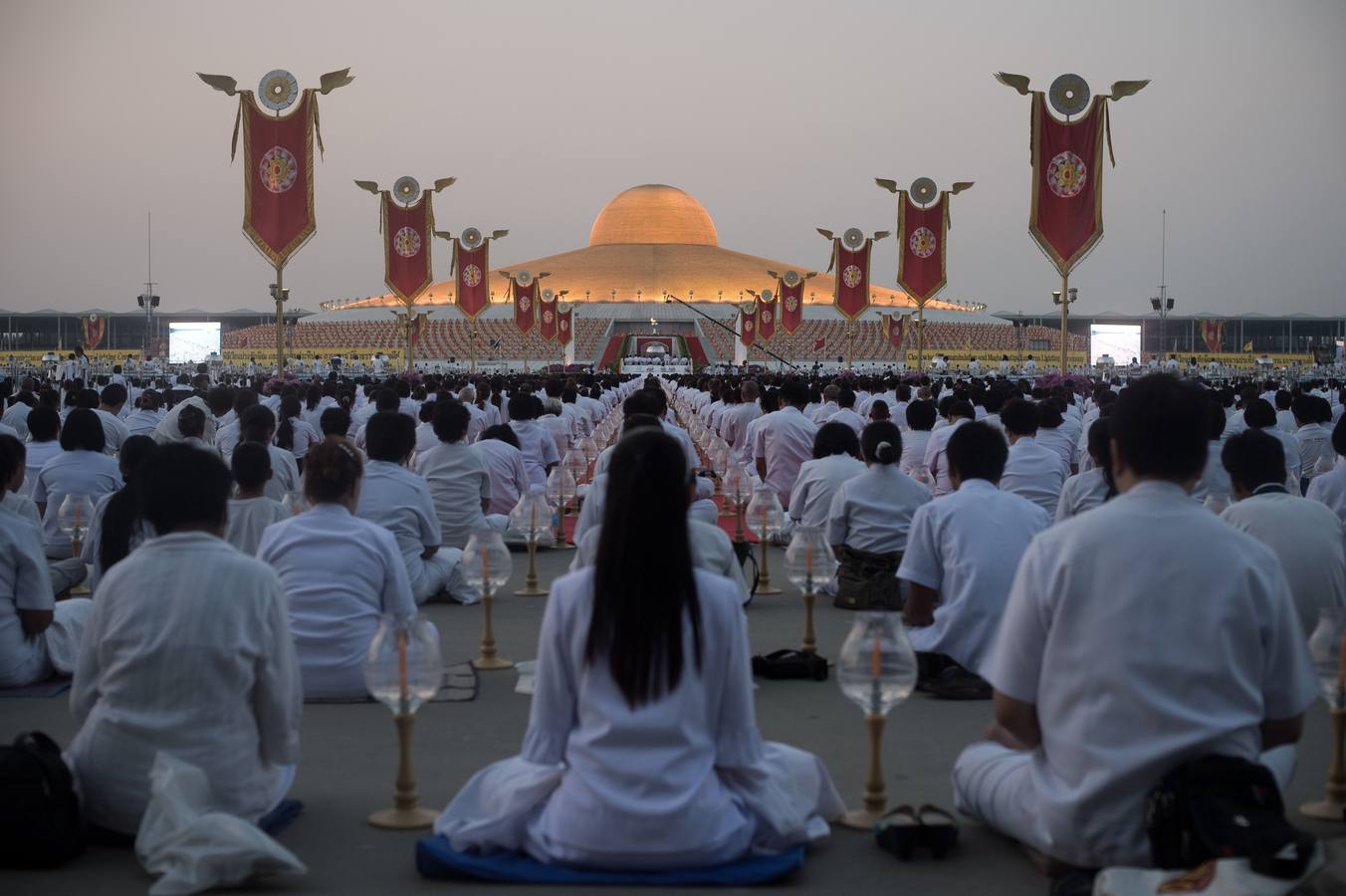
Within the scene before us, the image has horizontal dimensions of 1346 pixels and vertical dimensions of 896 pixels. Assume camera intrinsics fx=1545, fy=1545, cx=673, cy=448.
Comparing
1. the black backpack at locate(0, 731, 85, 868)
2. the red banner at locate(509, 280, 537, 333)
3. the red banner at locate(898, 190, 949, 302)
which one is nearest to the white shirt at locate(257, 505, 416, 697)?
the black backpack at locate(0, 731, 85, 868)

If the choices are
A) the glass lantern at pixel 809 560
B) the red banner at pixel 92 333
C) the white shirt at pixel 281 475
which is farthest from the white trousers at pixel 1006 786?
the red banner at pixel 92 333

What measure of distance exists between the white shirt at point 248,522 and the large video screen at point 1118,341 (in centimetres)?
7151

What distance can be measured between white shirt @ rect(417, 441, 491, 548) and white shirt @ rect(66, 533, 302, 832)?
5526mm

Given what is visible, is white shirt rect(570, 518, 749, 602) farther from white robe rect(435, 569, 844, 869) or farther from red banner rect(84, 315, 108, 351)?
red banner rect(84, 315, 108, 351)

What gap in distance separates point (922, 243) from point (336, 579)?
2491 cm

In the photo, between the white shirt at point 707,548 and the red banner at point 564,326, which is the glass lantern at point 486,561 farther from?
the red banner at point 564,326

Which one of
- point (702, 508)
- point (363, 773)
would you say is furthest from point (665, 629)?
point (702, 508)

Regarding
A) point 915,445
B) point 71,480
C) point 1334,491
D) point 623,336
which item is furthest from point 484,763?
point 623,336

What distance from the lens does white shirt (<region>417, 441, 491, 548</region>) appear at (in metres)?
9.74

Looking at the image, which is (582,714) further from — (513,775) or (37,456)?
(37,456)

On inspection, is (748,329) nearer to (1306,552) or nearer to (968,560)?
(968,560)

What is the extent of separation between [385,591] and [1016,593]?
304 cm

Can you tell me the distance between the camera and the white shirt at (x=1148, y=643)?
3.47 metres

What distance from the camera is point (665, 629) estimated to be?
3.54 m
